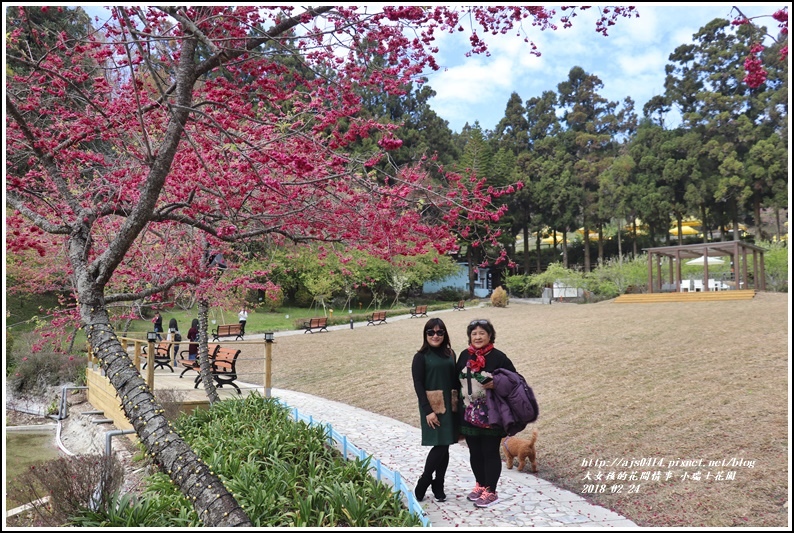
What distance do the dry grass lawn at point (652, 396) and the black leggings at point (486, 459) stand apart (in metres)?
0.96

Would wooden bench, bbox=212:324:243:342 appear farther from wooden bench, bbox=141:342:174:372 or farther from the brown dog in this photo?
the brown dog

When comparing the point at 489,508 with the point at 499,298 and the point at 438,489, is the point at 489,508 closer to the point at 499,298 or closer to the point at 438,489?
the point at 438,489

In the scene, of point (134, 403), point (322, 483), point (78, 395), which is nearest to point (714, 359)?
point (322, 483)

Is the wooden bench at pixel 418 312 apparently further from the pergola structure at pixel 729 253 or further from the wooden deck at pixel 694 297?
the pergola structure at pixel 729 253

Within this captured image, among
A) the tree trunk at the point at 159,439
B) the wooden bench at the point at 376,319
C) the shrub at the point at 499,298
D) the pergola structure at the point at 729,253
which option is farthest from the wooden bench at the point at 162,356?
the pergola structure at the point at 729,253

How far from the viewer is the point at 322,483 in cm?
434

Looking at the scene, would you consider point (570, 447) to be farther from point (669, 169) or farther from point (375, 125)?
point (669, 169)

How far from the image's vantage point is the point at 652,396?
6961 millimetres

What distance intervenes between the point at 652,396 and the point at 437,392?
4.14 metres

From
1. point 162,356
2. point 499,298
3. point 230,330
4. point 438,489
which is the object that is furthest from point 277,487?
point 499,298

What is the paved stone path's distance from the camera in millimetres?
3977

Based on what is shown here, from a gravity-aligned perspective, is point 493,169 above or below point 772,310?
above

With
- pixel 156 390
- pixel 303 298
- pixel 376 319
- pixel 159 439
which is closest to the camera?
pixel 159 439

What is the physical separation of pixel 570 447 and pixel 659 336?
6.09m
